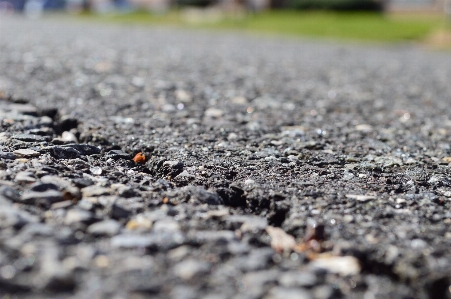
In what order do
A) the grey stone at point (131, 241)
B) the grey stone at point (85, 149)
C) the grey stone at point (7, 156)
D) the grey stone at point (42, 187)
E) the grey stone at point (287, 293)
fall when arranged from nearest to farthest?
the grey stone at point (287, 293), the grey stone at point (131, 241), the grey stone at point (42, 187), the grey stone at point (7, 156), the grey stone at point (85, 149)

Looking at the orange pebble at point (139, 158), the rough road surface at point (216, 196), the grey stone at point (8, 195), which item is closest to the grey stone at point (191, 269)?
the rough road surface at point (216, 196)

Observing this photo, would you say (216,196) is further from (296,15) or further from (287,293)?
(296,15)

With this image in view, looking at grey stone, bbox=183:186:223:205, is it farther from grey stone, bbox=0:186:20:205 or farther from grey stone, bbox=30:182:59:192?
grey stone, bbox=0:186:20:205

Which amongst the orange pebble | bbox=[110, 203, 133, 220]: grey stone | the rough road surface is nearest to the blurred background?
the rough road surface

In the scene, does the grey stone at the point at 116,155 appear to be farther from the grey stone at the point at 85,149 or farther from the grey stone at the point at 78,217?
the grey stone at the point at 78,217

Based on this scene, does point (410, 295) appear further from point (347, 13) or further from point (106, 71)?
point (347, 13)

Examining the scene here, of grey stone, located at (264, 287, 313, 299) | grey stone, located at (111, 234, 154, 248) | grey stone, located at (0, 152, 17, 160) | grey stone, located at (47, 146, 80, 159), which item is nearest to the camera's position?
grey stone, located at (264, 287, 313, 299)

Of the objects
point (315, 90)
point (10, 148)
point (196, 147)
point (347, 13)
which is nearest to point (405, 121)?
point (315, 90)
